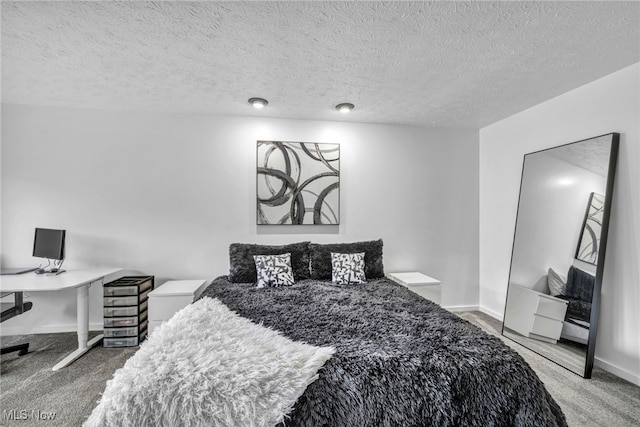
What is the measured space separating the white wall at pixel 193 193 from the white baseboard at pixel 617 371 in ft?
4.78

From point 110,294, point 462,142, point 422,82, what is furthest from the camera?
point 462,142

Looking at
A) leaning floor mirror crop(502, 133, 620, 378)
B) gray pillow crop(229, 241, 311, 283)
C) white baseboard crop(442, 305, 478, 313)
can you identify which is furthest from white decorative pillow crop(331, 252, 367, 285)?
leaning floor mirror crop(502, 133, 620, 378)

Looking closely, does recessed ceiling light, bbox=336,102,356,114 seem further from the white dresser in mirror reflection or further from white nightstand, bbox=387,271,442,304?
the white dresser in mirror reflection

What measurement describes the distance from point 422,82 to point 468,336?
2.08m

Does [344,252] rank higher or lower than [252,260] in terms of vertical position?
higher

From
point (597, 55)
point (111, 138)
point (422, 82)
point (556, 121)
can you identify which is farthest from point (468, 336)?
point (111, 138)

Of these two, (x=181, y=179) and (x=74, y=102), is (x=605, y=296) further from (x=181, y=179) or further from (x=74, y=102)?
(x=74, y=102)

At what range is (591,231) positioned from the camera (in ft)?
7.89

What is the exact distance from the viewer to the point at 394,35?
1869 millimetres

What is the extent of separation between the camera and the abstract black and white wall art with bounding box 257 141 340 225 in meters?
3.40

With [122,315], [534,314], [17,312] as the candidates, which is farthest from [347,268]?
[17,312]

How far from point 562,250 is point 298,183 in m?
2.70

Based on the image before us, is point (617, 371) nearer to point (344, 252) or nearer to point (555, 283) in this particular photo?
point (555, 283)

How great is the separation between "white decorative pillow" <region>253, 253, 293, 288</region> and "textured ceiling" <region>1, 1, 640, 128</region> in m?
1.62
